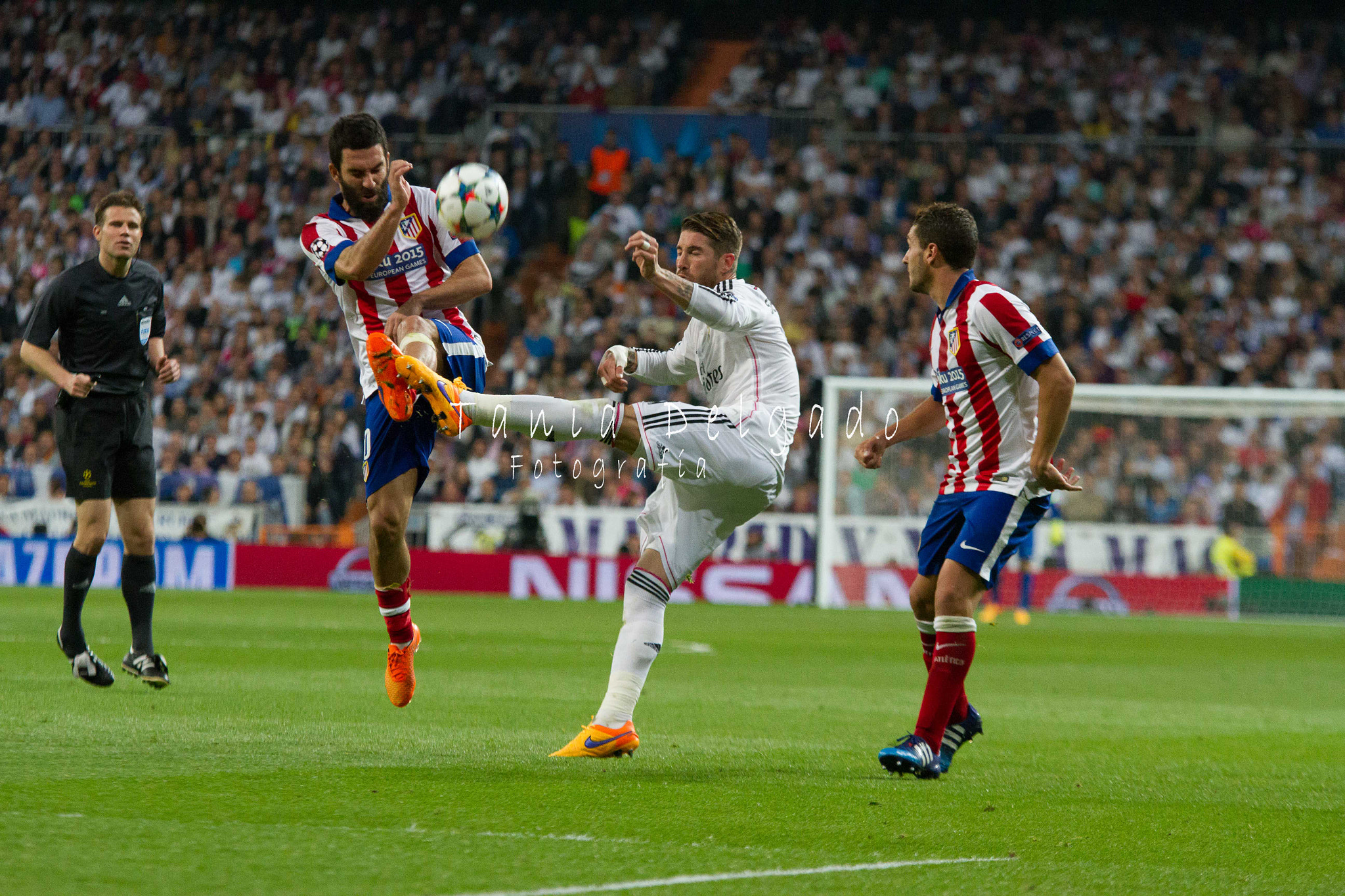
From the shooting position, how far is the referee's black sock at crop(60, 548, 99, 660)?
25.6 ft

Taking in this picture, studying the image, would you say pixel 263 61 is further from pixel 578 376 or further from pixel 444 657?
pixel 444 657

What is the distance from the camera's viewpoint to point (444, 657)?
36.6 feet

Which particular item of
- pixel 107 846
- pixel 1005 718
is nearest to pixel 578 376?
pixel 1005 718

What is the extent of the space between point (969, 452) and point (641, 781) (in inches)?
73.3

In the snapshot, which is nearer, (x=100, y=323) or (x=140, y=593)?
(x=100, y=323)

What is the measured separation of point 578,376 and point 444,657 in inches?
405

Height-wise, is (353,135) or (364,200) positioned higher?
(353,135)

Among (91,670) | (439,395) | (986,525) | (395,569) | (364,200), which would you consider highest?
(364,200)

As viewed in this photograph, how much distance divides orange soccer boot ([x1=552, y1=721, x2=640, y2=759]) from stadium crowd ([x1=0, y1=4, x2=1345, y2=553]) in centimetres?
1378

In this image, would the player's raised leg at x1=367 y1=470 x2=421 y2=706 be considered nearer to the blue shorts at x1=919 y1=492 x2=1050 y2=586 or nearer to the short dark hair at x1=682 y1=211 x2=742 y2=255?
the short dark hair at x1=682 y1=211 x2=742 y2=255

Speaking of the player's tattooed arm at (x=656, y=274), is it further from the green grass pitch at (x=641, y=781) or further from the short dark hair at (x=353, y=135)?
the green grass pitch at (x=641, y=781)

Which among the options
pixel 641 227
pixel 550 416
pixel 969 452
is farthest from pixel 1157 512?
pixel 550 416

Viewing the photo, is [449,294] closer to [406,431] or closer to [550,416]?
[406,431]

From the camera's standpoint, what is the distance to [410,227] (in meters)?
6.99
